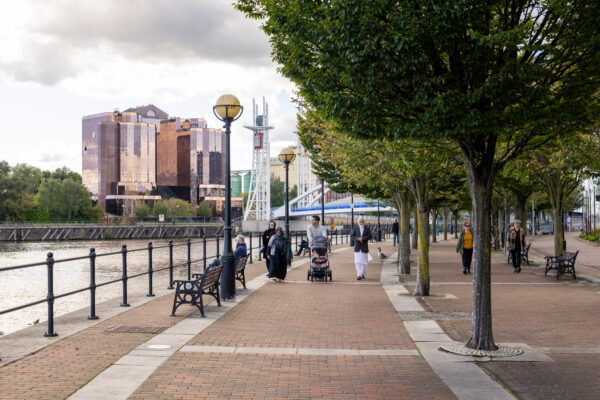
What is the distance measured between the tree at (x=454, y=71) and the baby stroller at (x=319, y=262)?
933cm

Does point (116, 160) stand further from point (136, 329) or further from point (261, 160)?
point (136, 329)

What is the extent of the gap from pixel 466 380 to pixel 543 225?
73.6 m


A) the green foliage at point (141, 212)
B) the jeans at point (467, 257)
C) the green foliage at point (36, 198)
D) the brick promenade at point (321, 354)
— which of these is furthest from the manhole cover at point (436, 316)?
the green foliage at point (141, 212)

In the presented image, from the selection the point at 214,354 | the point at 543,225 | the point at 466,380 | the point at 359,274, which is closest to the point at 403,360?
the point at 466,380

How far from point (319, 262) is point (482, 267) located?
9582 millimetres

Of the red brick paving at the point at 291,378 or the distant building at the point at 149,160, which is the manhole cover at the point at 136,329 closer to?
the red brick paving at the point at 291,378

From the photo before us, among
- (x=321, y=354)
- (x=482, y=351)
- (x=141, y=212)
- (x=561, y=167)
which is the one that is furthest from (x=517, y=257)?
(x=141, y=212)

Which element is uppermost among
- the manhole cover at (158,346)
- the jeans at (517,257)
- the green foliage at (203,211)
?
the green foliage at (203,211)

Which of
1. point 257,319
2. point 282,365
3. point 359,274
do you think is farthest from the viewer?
point 359,274

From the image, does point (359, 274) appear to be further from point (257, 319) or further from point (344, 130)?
point (344, 130)

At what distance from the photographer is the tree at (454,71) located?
662cm

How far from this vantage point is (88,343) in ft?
25.6

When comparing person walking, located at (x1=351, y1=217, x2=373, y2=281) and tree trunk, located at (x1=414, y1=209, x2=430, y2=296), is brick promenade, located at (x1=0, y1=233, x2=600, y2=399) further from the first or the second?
person walking, located at (x1=351, y1=217, x2=373, y2=281)

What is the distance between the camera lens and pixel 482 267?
25.1 ft
